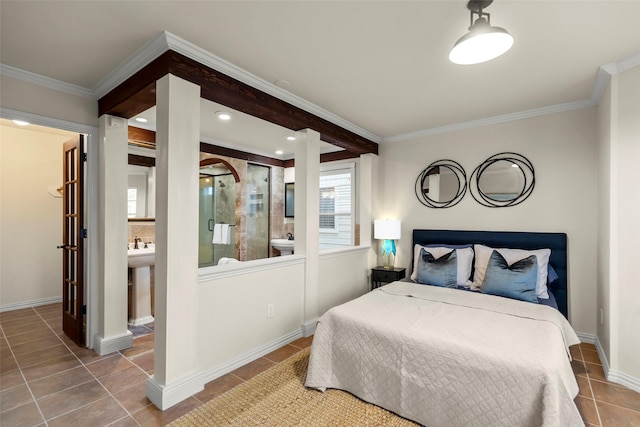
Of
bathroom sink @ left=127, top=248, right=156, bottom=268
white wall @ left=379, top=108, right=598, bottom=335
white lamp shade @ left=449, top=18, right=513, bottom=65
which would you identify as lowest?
bathroom sink @ left=127, top=248, right=156, bottom=268

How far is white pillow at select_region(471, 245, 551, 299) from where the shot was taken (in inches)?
113

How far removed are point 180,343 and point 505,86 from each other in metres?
3.41

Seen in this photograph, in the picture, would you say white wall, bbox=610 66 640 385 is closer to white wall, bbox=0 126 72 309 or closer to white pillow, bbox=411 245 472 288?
white pillow, bbox=411 245 472 288

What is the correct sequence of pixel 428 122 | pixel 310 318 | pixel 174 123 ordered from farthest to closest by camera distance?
1. pixel 428 122
2. pixel 310 318
3. pixel 174 123

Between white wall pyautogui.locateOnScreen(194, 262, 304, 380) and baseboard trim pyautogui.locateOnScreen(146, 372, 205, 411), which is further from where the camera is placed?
white wall pyautogui.locateOnScreen(194, 262, 304, 380)

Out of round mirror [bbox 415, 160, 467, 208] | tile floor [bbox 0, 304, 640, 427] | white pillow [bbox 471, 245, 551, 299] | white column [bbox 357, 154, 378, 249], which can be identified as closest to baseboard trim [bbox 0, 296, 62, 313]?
tile floor [bbox 0, 304, 640, 427]

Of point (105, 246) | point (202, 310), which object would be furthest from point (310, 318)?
point (105, 246)

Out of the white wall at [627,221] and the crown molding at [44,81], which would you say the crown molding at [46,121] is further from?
the white wall at [627,221]

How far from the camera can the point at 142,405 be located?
2027 millimetres

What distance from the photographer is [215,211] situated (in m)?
5.45

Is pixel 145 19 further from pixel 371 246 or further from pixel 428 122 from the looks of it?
pixel 371 246

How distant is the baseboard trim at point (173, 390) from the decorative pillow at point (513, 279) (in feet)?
8.78

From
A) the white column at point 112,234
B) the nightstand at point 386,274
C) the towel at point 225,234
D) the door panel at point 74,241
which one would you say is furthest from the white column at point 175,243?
the towel at point 225,234

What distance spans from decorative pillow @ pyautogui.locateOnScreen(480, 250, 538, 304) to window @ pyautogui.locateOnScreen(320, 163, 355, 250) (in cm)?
230
